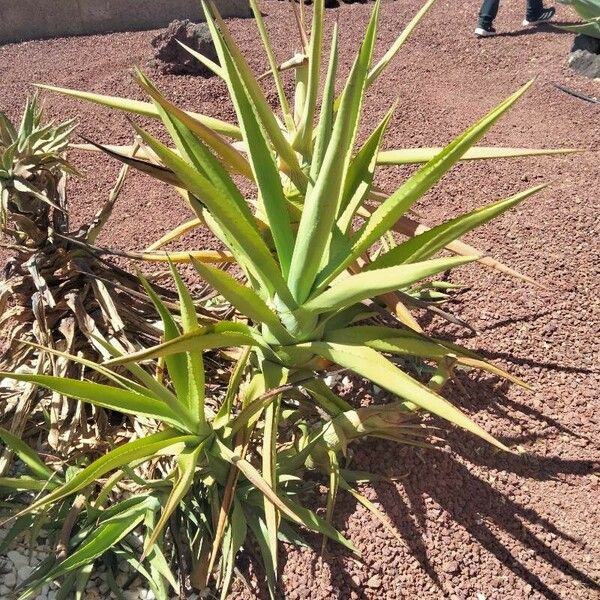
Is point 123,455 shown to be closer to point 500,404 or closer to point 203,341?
point 203,341

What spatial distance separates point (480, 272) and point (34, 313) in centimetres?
136

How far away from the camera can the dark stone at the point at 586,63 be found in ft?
11.1

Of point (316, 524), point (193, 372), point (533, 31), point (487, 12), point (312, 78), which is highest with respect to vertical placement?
point (312, 78)

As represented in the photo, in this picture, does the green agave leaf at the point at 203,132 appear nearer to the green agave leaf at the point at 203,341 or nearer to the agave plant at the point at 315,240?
the agave plant at the point at 315,240

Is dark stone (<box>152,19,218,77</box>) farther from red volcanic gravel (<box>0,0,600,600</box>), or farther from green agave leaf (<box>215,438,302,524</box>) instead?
green agave leaf (<box>215,438,302,524</box>)

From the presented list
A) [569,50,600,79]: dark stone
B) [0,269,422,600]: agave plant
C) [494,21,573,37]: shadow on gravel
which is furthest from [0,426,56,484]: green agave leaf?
[494,21,573,37]: shadow on gravel

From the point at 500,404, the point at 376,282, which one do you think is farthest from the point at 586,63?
the point at 376,282

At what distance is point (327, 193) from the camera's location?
3.31 ft

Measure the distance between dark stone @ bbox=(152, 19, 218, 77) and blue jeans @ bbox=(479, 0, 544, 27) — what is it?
1820mm

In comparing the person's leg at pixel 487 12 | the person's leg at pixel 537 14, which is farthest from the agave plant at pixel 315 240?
the person's leg at pixel 537 14

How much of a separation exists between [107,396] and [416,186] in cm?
67

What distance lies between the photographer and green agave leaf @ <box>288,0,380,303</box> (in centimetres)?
99

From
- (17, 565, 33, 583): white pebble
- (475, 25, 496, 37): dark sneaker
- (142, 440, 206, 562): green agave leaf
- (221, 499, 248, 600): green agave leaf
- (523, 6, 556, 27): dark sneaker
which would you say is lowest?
(17, 565, 33, 583): white pebble

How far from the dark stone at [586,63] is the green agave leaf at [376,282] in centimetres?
302
